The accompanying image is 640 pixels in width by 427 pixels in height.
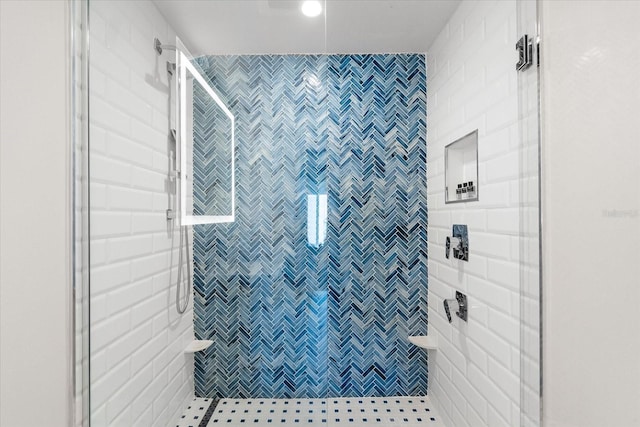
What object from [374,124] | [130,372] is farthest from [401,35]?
[130,372]

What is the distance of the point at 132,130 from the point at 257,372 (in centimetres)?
97

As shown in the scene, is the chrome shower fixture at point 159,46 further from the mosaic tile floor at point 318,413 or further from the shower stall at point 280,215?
the mosaic tile floor at point 318,413

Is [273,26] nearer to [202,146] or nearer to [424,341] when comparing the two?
[202,146]

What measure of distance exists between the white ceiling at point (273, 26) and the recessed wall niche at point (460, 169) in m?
0.47

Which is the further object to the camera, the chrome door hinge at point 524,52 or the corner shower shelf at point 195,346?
the corner shower shelf at point 195,346

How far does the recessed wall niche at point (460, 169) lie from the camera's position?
138 cm

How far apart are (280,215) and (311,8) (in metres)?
0.76

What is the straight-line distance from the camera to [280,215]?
122cm

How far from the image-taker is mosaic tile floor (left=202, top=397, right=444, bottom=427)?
119 cm

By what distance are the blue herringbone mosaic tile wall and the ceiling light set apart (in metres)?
0.16

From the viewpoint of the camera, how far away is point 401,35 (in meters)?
1.33

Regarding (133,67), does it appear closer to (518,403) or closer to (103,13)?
(103,13)

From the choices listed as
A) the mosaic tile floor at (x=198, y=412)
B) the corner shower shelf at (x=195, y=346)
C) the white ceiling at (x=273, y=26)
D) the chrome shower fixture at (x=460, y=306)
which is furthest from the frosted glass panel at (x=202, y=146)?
the chrome shower fixture at (x=460, y=306)
